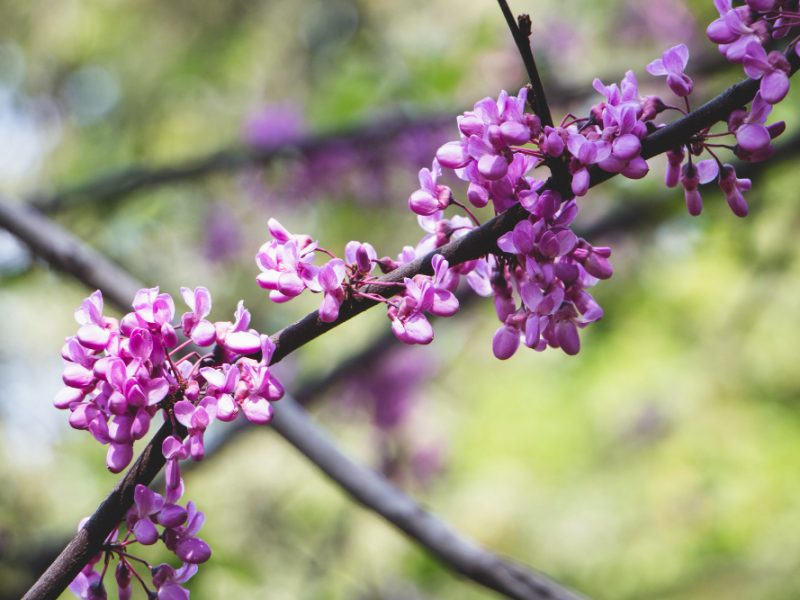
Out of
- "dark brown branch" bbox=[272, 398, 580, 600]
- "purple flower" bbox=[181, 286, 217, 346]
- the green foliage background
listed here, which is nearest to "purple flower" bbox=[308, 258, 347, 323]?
"purple flower" bbox=[181, 286, 217, 346]

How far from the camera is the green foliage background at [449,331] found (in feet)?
13.2

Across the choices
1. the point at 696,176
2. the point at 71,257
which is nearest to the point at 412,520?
the point at 696,176

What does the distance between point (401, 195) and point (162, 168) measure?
60.3 inches

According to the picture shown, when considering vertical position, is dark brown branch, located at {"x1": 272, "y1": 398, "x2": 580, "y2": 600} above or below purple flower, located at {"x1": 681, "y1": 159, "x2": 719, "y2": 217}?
below

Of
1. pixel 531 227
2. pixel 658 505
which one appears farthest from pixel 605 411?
pixel 531 227

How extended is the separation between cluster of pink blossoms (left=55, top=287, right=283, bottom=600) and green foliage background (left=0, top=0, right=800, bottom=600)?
2.33 meters

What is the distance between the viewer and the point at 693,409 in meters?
5.66

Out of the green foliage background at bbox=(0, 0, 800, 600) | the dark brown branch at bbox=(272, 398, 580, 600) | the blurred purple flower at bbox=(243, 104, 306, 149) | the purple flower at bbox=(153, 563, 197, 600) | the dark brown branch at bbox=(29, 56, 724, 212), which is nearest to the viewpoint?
the purple flower at bbox=(153, 563, 197, 600)

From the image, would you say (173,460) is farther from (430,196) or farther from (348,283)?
(430,196)

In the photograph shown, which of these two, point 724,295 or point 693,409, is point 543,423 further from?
point 724,295

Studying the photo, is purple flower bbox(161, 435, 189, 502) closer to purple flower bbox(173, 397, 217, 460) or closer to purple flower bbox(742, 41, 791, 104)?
purple flower bbox(173, 397, 217, 460)

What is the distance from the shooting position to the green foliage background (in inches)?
158

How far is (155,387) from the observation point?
870 millimetres

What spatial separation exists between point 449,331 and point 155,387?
13.1 ft
